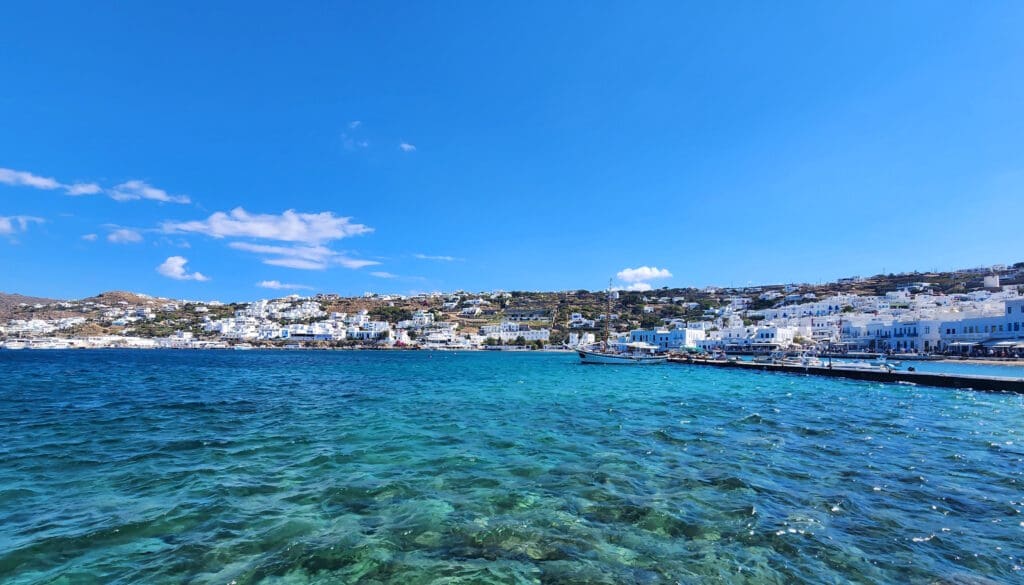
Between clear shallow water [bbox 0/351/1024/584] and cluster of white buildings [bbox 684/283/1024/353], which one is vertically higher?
cluster of white buildings [bbox 684/283/1024/353]

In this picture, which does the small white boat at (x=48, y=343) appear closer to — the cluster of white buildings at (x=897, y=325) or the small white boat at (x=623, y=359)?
the small white boat at (x=623, y=359)

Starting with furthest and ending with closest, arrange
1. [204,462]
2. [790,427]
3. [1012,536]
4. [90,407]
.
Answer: [90,407]
[790,427]
[204,462]
[1012,536]

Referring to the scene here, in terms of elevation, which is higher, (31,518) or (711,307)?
(711,307)

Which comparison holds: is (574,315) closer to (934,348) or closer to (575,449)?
(934,348)

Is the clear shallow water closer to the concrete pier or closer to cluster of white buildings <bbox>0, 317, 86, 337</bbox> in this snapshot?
the concrete pier

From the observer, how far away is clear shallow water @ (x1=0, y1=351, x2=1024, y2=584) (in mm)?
4906

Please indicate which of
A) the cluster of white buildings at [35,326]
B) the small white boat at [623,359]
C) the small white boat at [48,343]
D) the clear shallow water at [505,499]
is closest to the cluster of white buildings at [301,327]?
the small white boat at [48,343]

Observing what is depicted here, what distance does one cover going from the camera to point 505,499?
273 inches

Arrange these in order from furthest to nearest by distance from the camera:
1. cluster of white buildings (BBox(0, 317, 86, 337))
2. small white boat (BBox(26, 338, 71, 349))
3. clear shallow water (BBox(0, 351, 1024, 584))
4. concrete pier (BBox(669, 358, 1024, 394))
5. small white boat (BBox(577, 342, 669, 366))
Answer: cluster of white buildings (BBox(0, 317, 86, 337)) < small white boat (BBox(26, 338, 71, 349)) < small white boat (BBox(577, 342, 669, 366)) < concrete pier (BBox(669, 358, 1024, 394)) < clear shallow water (BBox(0, 351, 1024, 584))

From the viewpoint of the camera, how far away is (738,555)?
5.18 metres

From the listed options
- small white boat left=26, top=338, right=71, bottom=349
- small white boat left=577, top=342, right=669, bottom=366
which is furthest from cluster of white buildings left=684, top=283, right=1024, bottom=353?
small white boat left=26, top=338, right=71, bottom=349

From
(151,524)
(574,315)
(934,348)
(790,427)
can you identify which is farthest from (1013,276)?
(151,524)

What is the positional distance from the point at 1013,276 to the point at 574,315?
343ft

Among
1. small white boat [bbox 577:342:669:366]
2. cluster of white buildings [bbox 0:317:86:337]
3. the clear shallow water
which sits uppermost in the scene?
cluster of white buildings [bbox 0:317:86:337]
